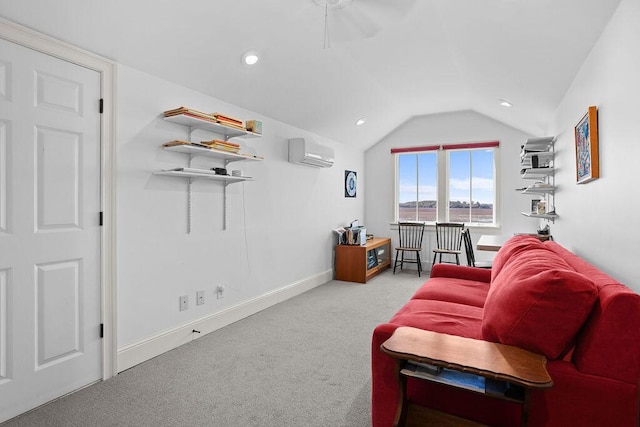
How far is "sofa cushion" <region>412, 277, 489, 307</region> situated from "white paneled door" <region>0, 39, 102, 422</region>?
2.29 m

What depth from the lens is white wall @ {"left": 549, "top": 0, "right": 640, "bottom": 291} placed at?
5.48ft

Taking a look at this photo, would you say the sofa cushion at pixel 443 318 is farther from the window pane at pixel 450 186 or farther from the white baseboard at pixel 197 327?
the window pane at pixel 450 186

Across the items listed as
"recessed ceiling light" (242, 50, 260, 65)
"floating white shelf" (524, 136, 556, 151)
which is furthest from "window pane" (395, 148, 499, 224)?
"recessed ceiling light" (242, 50, 260, 65)

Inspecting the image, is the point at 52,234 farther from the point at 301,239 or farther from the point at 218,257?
the point at 301,239

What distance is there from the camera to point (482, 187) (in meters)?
6.02

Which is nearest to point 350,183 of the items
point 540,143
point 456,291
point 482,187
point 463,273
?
point 482,187

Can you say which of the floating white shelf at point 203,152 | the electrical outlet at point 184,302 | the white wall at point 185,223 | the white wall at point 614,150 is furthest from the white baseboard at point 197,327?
the white wall at point 614,150

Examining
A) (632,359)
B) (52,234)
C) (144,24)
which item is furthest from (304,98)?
(632,359)

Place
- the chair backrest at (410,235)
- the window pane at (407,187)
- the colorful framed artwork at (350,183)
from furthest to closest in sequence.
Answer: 1. the window pane at (407,187)
2. the chair backrest at (410,235)
3. the colorful framed artwork at (350,183)

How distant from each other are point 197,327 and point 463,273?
7.87 feet

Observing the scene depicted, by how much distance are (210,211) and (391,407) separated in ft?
7.65

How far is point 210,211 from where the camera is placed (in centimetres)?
335

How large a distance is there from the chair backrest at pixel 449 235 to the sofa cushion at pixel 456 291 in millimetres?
2879

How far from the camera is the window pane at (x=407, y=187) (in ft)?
21.4
